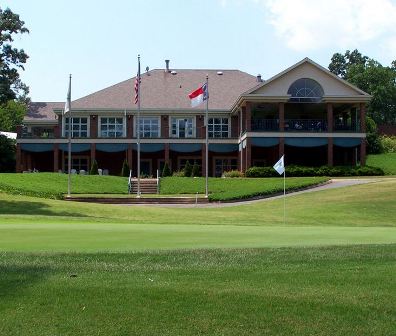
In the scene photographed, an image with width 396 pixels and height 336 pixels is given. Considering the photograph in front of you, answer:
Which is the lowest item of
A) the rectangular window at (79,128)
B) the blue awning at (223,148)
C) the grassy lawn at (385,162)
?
the grassy lawn at (385,162)

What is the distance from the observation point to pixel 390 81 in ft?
324

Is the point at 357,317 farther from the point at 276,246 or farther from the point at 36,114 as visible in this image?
the point at 36,114

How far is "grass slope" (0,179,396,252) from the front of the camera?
40.8 ft

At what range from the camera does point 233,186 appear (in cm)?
4453

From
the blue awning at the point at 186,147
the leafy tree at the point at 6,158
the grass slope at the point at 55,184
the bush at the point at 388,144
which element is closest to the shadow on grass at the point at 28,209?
the grass slope at the point at 55,184

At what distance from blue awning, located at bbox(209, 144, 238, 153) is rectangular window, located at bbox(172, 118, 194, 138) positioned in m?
2.41

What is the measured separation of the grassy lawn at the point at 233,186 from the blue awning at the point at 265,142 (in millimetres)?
5505

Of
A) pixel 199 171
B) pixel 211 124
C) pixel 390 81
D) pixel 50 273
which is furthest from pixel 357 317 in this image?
pixel 390 81

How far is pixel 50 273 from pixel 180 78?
54652 millimetres

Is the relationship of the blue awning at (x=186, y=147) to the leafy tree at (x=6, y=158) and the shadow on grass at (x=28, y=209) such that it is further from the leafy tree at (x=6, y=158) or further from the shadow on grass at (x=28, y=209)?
the shadow on grass at (x=28, y=209)

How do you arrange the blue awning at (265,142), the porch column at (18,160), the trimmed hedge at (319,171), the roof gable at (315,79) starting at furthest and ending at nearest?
1. the porch column at (18,160)
2. the roof gable at (315,79)
3. the blue awning at (265,142)
4. the trimmed hedge at (319,171)

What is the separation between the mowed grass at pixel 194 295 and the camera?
20.2 feet

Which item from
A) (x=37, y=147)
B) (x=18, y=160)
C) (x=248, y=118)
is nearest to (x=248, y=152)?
(x=248, y=118)

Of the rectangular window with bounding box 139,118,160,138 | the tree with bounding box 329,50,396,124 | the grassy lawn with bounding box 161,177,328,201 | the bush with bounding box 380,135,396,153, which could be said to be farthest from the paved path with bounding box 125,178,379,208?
the tree with bounding box 329,50,396,124
